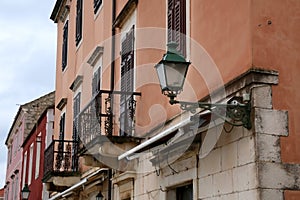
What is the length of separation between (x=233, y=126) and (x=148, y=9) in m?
4.43

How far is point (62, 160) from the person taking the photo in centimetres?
1714

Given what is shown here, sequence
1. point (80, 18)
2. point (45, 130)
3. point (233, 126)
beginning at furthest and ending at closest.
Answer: point (45, 130), point (80, 18), point (233, 126)

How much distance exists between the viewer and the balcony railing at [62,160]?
16438 mm

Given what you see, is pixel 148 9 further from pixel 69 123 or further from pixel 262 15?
pixel 69 123

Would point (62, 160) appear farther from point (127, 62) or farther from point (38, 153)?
point (38, 153)

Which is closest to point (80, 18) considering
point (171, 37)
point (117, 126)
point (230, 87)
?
point (117, 126)

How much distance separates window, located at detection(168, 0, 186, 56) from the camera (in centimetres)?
935

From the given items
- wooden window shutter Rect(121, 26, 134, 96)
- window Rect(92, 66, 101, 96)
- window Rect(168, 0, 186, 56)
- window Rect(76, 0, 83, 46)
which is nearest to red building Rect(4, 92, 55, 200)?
window Rect(76, 0, 83, 46)

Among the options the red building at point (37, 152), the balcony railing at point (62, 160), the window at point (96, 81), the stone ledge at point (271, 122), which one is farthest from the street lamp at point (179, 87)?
the red building at point (37, 152)

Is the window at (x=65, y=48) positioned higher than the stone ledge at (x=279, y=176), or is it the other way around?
the window at (x=65, y=48)

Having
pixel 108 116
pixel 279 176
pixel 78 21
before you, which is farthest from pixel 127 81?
pixel 78 21

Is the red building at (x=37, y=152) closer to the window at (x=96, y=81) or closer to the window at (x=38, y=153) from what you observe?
the window at (x=38, y=153)

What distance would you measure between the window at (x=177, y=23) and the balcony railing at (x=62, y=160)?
6950 mm

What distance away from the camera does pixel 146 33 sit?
11.3 meters
